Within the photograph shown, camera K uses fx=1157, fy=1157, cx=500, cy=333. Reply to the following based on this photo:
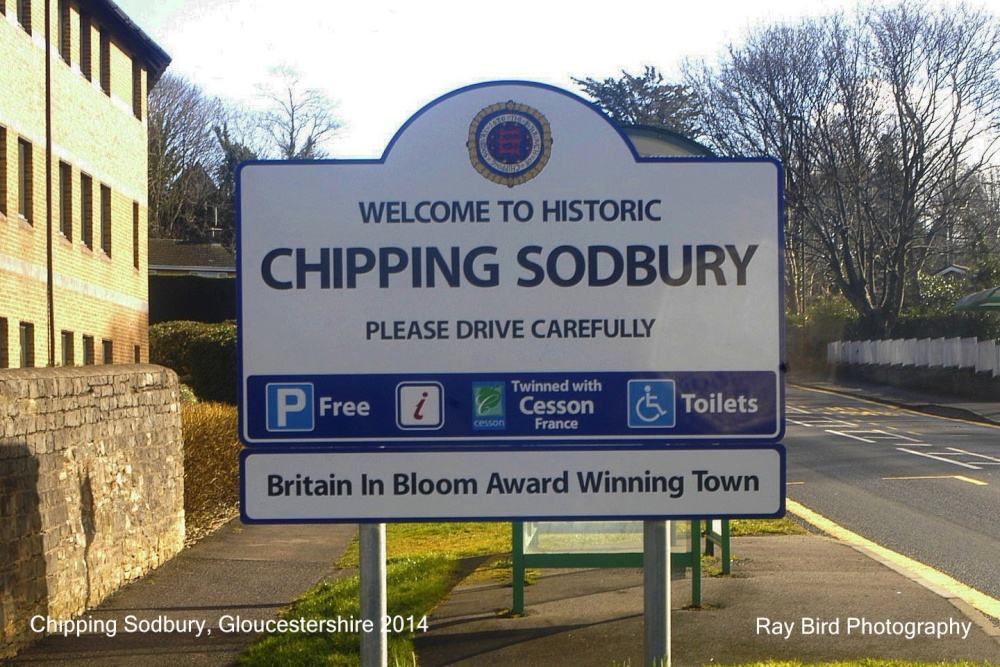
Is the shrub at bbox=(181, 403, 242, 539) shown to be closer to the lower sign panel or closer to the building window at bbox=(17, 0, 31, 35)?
the lower sign panel

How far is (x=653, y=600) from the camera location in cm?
350

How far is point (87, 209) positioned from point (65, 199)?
1346 mm

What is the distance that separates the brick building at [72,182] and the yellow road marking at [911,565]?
514 inches

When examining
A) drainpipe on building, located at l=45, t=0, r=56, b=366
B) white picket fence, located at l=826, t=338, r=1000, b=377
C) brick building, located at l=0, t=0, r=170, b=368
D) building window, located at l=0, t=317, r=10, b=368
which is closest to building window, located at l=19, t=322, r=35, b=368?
brick building, located at l=0, t=0, r=170, b=368

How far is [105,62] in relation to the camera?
23984 millimetres

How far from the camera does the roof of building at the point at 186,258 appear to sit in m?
54.6

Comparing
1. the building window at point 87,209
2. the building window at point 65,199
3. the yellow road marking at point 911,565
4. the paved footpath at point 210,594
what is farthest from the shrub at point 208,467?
the building window at point 87,209

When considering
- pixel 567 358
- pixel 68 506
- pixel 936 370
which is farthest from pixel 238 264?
pixel 936 370

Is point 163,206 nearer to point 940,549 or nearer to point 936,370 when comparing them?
point 936,370

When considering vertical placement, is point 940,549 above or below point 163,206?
below

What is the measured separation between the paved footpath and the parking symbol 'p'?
3.27 meters

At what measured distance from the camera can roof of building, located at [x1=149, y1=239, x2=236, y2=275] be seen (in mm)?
54562

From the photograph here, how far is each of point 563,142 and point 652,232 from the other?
385 millimetres

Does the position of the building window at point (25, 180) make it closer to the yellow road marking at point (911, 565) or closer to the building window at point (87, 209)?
the building window at point (87, 209)
